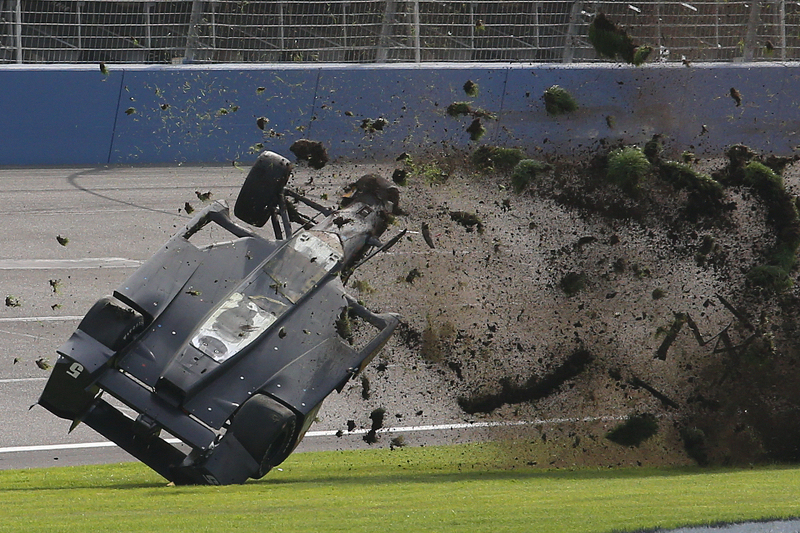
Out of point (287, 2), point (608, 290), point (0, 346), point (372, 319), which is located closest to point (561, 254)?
point (608, 290)

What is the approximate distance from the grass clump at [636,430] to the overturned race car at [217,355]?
258cm

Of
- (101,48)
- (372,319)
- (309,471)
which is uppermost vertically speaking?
(101,48)

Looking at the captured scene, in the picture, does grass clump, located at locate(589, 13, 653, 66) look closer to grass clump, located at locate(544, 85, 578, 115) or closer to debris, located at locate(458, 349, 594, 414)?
grass clump, located at locate(544, 85, 578, 115)

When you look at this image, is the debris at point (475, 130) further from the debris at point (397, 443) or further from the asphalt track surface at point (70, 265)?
the debris at point (397, 443)

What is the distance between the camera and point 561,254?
11195mm

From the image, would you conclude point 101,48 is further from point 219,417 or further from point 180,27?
point 219,417

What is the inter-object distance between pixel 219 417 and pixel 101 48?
439 inches

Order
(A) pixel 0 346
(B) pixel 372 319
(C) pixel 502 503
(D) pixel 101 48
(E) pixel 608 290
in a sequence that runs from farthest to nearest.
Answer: (D) pixel 101 48
(A) pixel 0 346
(E) pixel 608 290
(B) pixel 372 319
(C) pixel 502 503

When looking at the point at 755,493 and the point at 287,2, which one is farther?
the point at 287,2

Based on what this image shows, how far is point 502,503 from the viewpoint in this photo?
24.4ft

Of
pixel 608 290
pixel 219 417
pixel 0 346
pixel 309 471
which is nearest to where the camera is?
pixel 219 417

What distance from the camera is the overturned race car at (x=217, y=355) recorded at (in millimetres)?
→ 8047

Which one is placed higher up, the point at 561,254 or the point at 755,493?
the point at 561,254

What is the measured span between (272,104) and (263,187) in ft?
28.1
